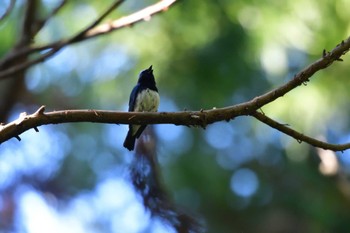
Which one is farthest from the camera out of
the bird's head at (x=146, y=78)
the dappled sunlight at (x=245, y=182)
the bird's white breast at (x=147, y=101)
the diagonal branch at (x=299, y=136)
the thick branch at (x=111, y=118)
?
the dappled sunlight at (x=245, y=182)

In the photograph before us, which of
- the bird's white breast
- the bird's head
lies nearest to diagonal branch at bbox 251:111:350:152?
the bird's white breast

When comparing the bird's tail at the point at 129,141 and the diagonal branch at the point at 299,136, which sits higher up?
the bird's tail at the point at 129,141

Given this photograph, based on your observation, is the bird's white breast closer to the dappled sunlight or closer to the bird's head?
the bird's head

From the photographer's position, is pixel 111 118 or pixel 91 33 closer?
pixel 111 118

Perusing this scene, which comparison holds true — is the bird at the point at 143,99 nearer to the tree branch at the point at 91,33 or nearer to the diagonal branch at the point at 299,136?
the tree branch at the point at 91,33

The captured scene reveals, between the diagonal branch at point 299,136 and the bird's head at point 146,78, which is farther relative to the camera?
the bird's head at point 146,78

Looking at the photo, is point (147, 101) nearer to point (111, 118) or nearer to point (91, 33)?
point (91, 33)

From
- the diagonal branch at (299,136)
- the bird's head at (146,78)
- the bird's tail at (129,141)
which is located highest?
the bird's head at (146,78)

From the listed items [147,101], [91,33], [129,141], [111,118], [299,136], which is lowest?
[111,118]

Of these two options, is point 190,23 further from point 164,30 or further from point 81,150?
point 81,150

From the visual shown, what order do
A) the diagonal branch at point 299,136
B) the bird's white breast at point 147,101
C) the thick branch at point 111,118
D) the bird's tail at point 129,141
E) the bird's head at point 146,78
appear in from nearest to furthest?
the thick branch at point 111,118 → the diagonal branch at point 299,136 → the bird's tail at point 129,141 → the bird's white breast at point 147,101 → the bird's head at point 146,78

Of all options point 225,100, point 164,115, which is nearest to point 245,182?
point 225,100

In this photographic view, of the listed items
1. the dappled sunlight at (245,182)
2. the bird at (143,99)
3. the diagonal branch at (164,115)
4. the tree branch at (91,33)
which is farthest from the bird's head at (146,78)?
the dappled sunlight at (245,182)

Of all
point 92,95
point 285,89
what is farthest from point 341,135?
point 285,89
